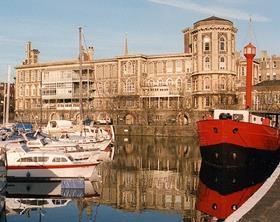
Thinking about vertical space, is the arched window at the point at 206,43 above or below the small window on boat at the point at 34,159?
above

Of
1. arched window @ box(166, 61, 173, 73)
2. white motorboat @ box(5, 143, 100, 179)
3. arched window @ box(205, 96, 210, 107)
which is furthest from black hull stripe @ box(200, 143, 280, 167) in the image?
arched window @ box(166, 61, 173, 73)

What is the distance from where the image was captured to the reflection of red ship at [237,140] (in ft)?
143

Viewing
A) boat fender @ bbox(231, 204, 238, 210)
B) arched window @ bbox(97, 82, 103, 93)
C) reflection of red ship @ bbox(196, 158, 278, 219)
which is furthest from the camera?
arched window @ bbox(97, 82, 103, 93)

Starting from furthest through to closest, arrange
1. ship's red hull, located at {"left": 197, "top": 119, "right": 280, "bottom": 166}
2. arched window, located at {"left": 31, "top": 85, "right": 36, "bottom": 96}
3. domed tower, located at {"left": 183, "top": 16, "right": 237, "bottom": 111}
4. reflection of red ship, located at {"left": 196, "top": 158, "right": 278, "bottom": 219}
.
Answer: arched window, located at {"left": 31, "top": 85, "right": 36, "bottom": 96} → domed tower, located at {"left": 183, "top": 16, "right": 237, "bottom": 111} → ship's red hull, located at {"left": 197, "top": 119, "right": 280, "bottom": 166} → reflection of red ship, located at {"left": 196, "top": 158, "right": 278, "bottom": 219}

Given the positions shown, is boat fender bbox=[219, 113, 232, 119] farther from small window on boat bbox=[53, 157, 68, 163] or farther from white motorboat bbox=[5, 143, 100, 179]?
small window on boat bbox=[53, 157, 68, 163]

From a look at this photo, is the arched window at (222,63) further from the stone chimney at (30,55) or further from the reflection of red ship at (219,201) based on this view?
the reflection of red ship at (219,201)

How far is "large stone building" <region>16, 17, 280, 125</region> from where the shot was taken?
113188 mm

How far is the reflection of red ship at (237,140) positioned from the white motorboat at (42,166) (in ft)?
42.0

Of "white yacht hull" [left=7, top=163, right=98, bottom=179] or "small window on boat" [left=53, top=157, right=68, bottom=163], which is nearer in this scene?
"white yacht hull" [left=7, top=163, right=98, bottom=179]

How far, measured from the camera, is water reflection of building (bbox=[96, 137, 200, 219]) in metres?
31.1

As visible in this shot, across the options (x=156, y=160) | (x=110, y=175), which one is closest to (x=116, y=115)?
(x=156, y=160)

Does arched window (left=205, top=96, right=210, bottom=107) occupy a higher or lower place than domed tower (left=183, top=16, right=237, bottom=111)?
lower

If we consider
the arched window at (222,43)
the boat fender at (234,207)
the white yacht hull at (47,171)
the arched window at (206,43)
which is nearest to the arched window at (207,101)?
the arched window at (206,43)

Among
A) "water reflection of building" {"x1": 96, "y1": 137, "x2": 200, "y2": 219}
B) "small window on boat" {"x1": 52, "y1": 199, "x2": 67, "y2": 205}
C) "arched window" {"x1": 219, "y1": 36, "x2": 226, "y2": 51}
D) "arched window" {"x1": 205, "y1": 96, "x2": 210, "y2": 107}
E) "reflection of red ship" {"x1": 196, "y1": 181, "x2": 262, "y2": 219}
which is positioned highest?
"arched window" {"x1": 219, "y1": 36, "x2": 226, "y2": 51}
